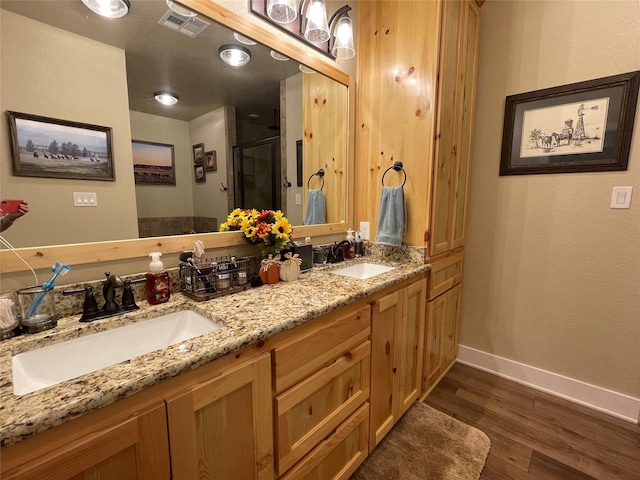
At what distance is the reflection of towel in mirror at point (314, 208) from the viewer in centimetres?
176

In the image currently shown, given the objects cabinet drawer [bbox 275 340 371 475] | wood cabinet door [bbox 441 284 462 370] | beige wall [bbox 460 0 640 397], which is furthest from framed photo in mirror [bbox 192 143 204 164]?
beige wall [bbox 460 0 640 397]

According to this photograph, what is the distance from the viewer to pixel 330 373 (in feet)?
3.47

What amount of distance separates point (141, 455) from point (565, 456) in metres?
1.92

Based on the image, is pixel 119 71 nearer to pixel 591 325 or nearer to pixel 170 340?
pixel 170 340

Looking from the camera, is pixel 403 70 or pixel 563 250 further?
pixel 563 250

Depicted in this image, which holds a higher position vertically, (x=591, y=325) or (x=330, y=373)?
(x=330, y=373)

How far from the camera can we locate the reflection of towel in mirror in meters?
1.76

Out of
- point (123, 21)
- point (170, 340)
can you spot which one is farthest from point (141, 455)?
point (123, 21)

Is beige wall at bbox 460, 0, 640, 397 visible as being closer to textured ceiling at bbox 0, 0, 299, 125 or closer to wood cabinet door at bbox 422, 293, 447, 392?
wood cabinet door at bbox 422, 293, 447, 392

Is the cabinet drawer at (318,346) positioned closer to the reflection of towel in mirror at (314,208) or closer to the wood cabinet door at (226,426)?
the wood cabinet door at (226,426)

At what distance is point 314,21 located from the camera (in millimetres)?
1450

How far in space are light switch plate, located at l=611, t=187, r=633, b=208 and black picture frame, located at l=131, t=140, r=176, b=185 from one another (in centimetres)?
231

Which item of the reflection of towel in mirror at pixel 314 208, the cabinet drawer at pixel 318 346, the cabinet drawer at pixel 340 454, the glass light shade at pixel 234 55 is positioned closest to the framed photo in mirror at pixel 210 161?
the glass light shade at pixel 234 55

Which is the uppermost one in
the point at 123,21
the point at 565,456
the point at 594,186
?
the point at 123,21
